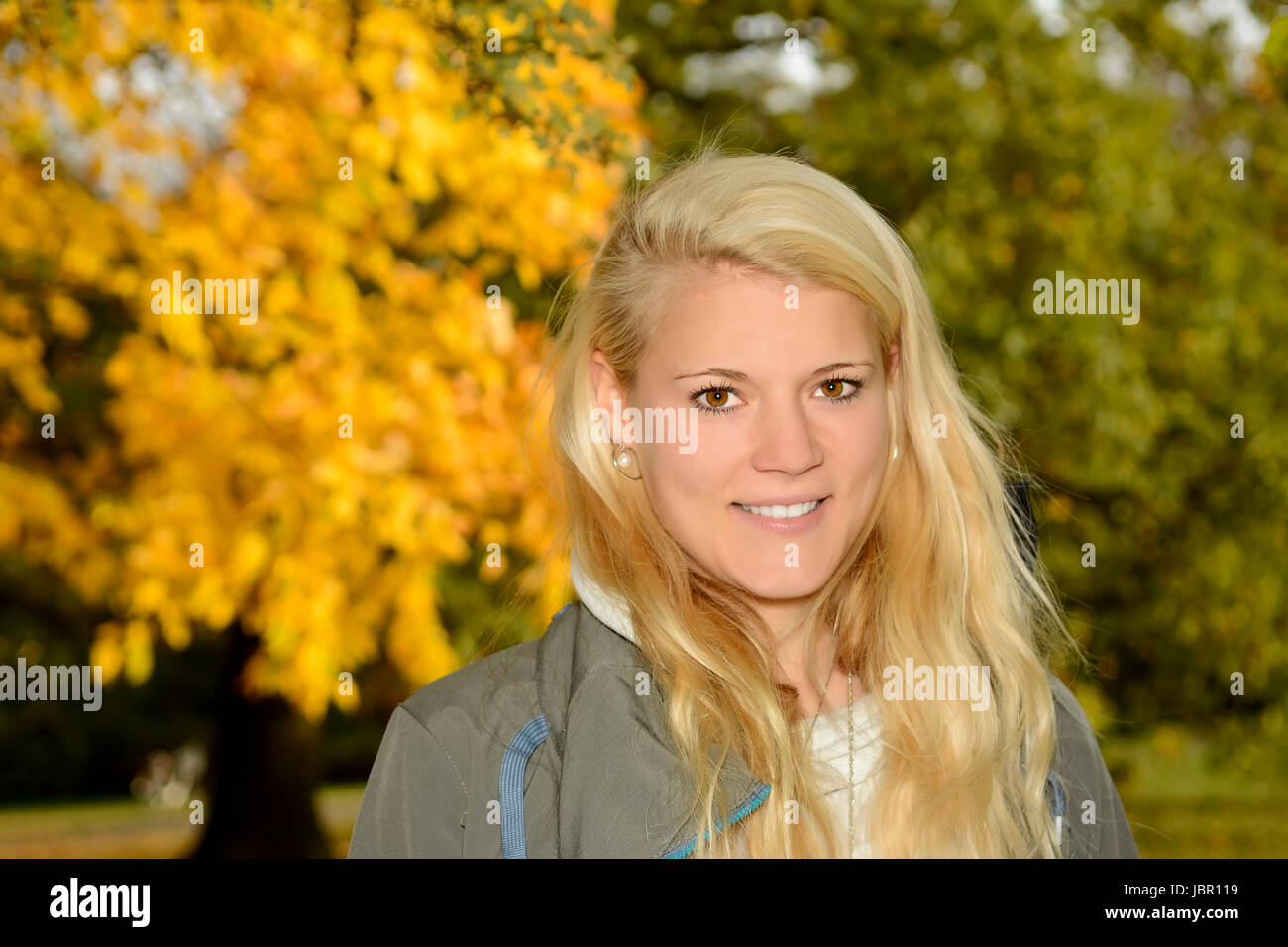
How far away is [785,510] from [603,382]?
0.44 m

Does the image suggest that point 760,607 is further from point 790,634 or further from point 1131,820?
point 1131,820

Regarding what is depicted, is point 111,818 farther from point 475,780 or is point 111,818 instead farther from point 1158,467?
point 475,780

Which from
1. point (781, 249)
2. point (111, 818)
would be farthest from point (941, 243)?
point (111, 818)

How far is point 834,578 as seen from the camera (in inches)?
99.4

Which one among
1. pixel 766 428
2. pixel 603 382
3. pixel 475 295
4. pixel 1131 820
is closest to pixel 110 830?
pixel 475 295

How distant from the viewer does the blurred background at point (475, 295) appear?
16.2 ft

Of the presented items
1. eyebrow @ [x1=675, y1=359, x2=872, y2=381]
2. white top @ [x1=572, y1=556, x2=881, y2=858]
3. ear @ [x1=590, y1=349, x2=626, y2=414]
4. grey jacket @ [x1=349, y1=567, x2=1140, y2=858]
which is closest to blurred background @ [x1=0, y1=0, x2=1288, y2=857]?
ear @ [x1=590, y1=349, x2=626, y2=414]

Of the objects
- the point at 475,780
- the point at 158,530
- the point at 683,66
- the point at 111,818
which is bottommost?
the point at 111,818

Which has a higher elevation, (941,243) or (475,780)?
(941,243)

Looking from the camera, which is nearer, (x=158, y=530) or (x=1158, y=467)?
(x=158, y=530)

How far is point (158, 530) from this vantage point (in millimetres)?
5391

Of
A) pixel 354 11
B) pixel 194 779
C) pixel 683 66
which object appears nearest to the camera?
pixel 354 11

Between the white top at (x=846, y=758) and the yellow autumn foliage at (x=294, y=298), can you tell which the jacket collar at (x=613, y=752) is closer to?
the white top at (x=846, y=758)

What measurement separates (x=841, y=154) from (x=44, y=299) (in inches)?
139
